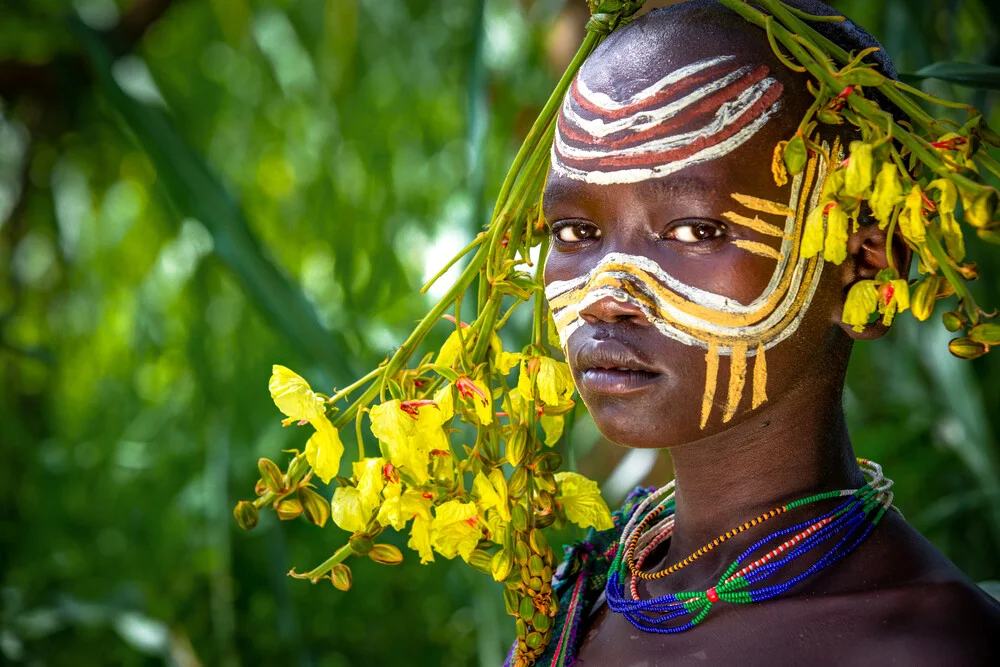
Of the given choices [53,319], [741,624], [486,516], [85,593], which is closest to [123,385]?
[53,319]

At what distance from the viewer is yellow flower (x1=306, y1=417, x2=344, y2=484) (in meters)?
0.92

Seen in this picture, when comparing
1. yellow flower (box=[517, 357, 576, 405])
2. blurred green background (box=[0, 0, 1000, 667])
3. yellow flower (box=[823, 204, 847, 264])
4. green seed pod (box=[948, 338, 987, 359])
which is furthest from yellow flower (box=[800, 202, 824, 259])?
blurred green background (box=[0, 0, 1000, 667])

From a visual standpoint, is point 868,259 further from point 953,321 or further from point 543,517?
point 543,517

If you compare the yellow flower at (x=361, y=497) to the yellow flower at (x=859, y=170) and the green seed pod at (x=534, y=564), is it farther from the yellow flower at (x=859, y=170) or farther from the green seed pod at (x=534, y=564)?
the yellow flower at (x=859, y=170)

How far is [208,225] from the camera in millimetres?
1626

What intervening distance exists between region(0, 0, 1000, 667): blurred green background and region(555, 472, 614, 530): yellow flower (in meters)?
0.82

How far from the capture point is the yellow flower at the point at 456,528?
95cm

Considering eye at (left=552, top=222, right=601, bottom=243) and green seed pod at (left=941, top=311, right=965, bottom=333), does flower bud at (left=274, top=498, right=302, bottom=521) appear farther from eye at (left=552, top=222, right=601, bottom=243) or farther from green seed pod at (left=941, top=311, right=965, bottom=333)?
green seed pod at (left=941, top=311, right=965, bottom=333)

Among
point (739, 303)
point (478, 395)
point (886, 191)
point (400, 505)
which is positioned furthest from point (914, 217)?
point (400, 505)

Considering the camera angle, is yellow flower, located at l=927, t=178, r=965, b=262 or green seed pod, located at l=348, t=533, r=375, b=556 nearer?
yellow flower, located at l=927, t=178, r=965, b=262

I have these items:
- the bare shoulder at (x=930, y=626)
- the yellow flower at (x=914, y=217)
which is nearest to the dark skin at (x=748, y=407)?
the bare shoulder at (x=930, y=626)

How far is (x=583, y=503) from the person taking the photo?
41.1 inches

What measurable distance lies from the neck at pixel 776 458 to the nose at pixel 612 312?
0.43 feet

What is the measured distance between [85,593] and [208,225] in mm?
1298
